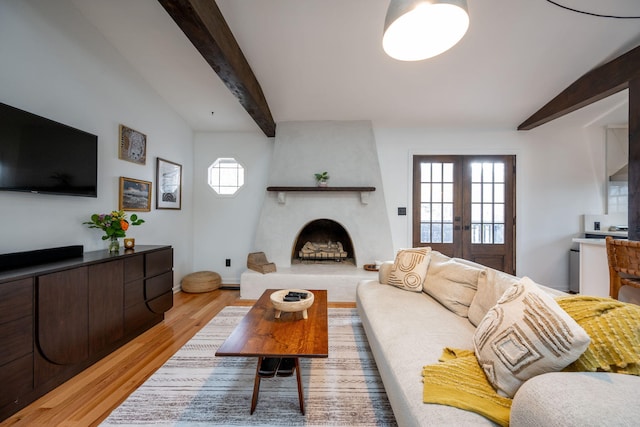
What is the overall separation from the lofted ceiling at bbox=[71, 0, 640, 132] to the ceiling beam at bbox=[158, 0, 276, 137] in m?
0.14

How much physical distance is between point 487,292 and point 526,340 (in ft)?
2.19

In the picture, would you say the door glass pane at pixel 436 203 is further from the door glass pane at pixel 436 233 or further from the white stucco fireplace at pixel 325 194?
the white stucco fireplace at pixel 325 194

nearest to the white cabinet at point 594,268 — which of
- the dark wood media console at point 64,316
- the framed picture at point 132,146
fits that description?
the dark wood media console at point 64,316

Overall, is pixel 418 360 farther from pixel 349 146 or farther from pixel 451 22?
pixel 349 146

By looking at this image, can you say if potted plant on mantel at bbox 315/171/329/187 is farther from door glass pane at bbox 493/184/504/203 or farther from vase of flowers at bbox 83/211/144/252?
door glass pane at bbox 493/184/504/203

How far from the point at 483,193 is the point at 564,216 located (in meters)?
1.17

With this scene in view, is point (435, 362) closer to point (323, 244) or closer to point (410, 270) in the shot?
point (410, 270)

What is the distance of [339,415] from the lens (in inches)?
53.9

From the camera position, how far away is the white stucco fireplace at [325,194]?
3602 millimetres

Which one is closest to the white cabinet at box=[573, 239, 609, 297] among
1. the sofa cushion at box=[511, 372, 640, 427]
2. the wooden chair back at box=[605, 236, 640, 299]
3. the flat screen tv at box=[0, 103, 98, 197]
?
the wooden chair back at box=[605, 236, 640, 299]

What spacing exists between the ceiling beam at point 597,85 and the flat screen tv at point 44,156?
491 cm

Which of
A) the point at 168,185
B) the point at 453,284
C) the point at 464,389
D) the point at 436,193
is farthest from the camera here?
the point at 436,193

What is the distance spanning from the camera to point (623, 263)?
1.94m

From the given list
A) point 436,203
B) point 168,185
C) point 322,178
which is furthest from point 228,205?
point 436,203
